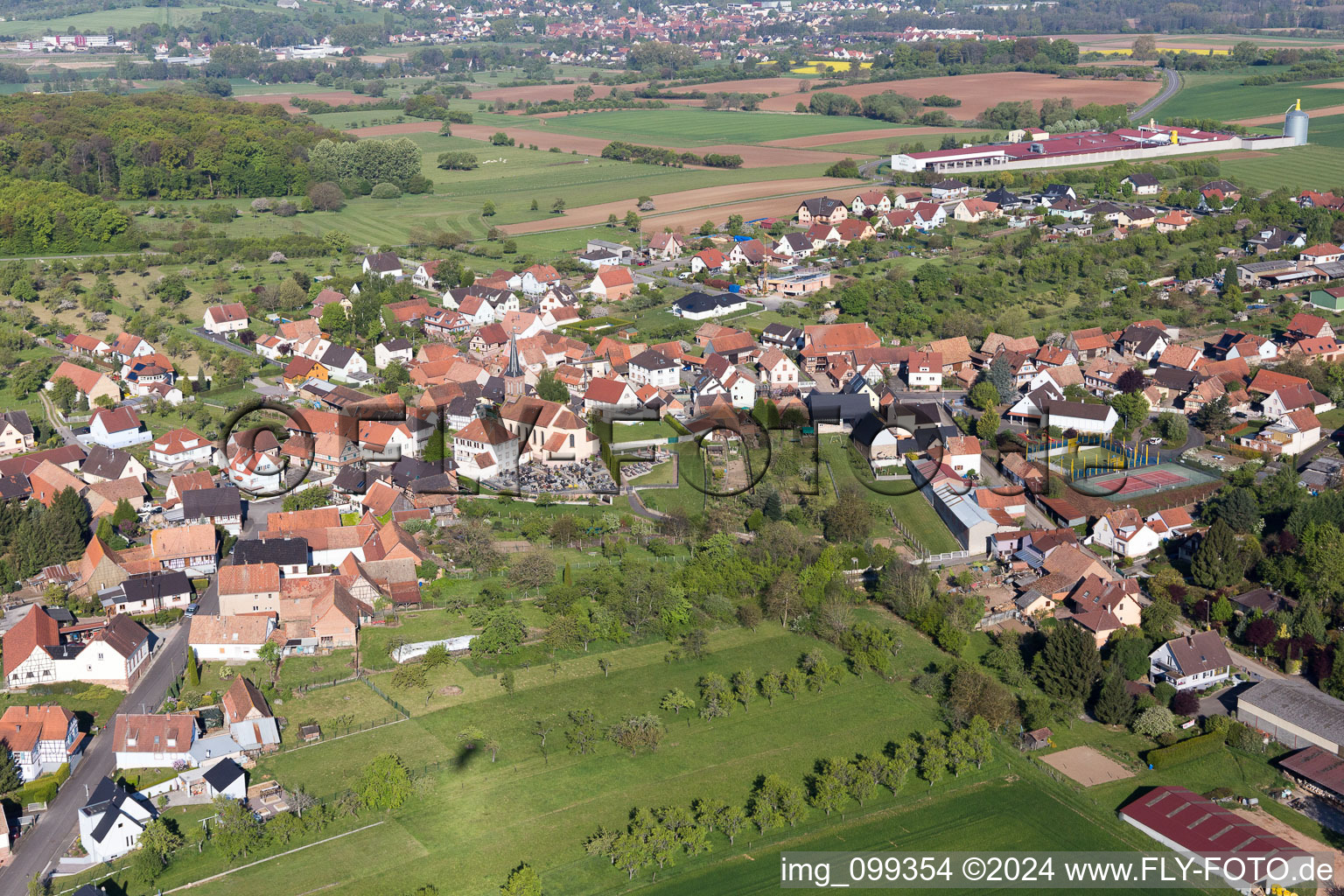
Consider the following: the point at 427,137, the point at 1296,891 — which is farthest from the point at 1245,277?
the point at 427,137

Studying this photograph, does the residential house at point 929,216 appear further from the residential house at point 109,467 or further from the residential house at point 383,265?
the residential house at point 109,467

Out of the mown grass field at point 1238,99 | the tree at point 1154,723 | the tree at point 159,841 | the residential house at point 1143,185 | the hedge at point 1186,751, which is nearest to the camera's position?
the tree at point 159,841

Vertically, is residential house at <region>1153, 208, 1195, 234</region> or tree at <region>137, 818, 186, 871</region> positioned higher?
residential house at <region>1153, 208, 1195, 234</region>

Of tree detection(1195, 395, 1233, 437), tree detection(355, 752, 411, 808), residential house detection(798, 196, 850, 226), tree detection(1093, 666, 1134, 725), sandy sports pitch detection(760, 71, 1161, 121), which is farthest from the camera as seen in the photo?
sandy sports pitch detection(760, 71, 1161, 121)

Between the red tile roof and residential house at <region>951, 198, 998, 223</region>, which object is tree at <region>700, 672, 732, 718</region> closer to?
the red tile roof

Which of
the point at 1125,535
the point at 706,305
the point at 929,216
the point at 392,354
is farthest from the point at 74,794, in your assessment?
the point at 929,216

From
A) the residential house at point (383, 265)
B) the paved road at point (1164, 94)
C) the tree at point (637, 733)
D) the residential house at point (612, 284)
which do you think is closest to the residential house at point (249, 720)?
the tree at point (637, 733)

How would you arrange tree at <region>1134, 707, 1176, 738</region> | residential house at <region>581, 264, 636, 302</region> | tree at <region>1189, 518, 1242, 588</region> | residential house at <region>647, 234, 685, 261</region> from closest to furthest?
tree at <region>1134, 707, 1176, 738</region> < tree at <region>1189, 518, 1242, 588</region> < residential house at <region>581, 264, 636, 302</region> < residential house at <region>647, 234, 685, 261</region>

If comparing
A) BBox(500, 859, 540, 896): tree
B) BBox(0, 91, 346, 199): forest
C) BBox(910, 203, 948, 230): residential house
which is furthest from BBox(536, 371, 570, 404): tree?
BBox(0, 91, 346, 199): forest
